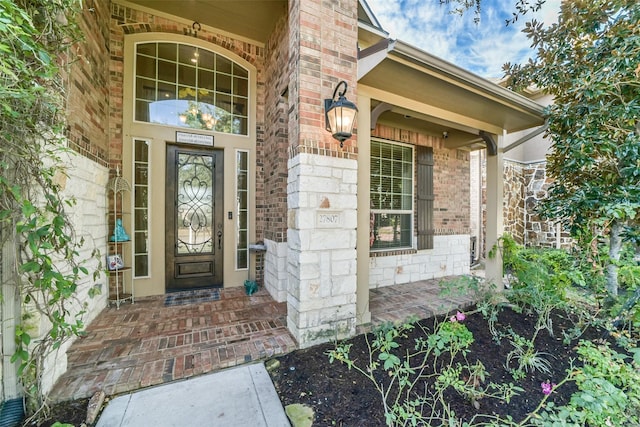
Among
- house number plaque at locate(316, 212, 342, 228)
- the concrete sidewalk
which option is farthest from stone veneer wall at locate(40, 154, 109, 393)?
house number plaque at locate(316, 212, 342, 228)

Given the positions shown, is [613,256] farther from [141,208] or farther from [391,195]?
[141,208]

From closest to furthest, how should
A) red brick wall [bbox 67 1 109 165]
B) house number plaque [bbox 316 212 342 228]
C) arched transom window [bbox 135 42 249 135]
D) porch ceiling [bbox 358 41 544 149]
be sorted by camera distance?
red brick wall [bbox 67 1 109 165], house number plaque [bbox 316 212 342 228], porch ceiling [bbox 358 41 544 149], arched transom window [bbox 135 42 249 135]

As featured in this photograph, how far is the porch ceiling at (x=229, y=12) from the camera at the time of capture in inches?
124

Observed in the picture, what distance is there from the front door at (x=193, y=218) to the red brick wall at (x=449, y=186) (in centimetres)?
382

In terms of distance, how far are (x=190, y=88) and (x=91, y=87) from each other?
1.22 metres

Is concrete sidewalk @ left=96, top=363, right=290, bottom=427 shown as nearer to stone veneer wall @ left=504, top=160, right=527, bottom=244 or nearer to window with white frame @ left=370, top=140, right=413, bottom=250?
window with white frame @ left=370, top=140, right=413, bottom=250

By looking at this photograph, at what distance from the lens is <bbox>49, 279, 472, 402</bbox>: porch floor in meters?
1.85

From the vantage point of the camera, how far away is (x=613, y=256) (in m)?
3.08

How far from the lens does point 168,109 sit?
3543 mm

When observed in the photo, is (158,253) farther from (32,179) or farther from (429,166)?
(429,166)

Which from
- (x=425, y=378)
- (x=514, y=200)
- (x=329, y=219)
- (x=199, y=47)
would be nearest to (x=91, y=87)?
(x=199, y=47)

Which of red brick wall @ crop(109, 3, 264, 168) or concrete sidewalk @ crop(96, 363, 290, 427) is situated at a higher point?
red brick wall @ crop(109, 3, 264, 168)

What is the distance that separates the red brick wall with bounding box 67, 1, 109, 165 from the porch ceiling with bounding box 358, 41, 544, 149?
2.73 m

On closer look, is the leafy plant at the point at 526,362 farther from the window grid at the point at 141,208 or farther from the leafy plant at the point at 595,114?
the window grid at the point at 141,208
